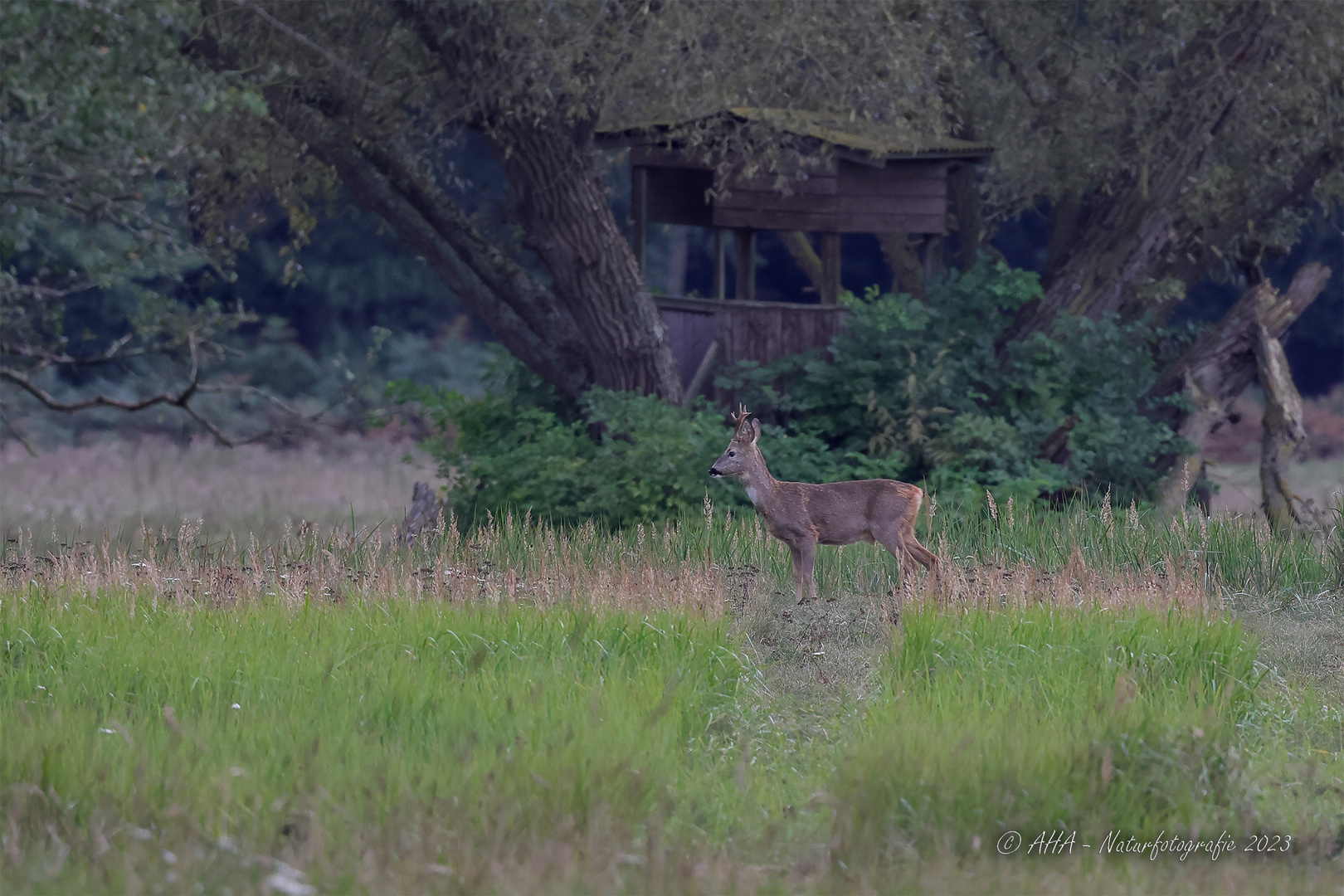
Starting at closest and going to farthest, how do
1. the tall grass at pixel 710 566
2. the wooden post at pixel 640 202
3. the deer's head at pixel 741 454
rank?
1. the tall grass at pixel 710 566
2. the deer's head at pixel 741 454
3. the wooden post at pixel 640 202

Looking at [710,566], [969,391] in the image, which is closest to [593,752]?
[710,566]

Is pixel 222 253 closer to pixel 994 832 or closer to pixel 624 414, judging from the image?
pixel 624 414

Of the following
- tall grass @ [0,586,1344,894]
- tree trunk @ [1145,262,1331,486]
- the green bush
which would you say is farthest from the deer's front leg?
tree trunk @ [1145,262,1331,486]

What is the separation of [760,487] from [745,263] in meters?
6.58

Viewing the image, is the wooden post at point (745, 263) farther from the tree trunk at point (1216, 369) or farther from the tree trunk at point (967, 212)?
the tree trunk at point (1216, 369)

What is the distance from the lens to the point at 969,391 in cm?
1460

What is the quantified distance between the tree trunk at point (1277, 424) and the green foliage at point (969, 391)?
120cm

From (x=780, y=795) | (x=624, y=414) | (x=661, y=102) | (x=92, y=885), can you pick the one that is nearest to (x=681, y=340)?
(x=624, y=414)

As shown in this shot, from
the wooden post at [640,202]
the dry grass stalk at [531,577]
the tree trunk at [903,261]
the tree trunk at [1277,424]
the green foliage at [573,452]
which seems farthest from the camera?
the tree trunk at [903,261]

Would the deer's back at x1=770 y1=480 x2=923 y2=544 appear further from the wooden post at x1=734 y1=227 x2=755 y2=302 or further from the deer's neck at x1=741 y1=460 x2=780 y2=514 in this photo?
the wooden post at x1=734 y1=227 x2=755 y2=302

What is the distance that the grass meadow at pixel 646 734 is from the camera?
471cm

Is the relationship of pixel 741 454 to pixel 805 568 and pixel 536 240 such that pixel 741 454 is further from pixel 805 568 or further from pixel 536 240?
pixel 536 240

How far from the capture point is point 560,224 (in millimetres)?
14398

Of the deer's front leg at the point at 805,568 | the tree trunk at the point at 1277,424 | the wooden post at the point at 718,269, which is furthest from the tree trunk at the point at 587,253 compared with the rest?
the tree trunk at the point at 1277,424
